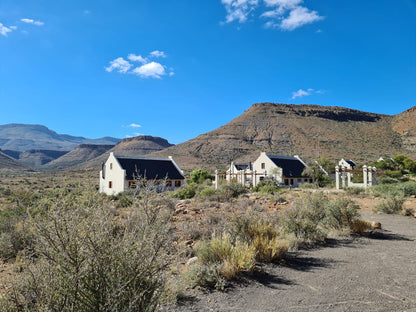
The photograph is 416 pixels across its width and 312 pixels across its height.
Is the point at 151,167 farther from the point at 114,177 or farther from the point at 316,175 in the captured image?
the point at 316,175

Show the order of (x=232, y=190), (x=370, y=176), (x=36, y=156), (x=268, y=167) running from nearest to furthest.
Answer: (x=232, y=190)
(x=370, y=176)
(x=268, y=167)
(x=36, y=156)

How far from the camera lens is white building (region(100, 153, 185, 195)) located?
28.9m

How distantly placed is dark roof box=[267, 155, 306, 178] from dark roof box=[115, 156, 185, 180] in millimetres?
13744

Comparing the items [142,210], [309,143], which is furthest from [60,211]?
[309,143]

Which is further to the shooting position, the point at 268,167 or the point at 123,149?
the point at 123,149

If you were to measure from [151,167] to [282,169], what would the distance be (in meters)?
17.0

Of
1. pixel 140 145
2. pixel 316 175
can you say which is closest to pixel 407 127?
pixel 316 175

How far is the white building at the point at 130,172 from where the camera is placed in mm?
28922

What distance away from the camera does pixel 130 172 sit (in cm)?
2920

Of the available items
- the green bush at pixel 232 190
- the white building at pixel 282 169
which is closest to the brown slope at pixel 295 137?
the white building at pixel 282 169

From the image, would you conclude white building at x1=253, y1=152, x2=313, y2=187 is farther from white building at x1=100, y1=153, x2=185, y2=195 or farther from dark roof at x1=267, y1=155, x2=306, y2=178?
white building at x1=100, y1=153, x2=185, y2=195

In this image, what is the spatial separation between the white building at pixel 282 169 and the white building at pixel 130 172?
415 inches

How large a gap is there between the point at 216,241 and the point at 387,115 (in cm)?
10800

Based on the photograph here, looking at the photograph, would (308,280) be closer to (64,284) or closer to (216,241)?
(216,241)
